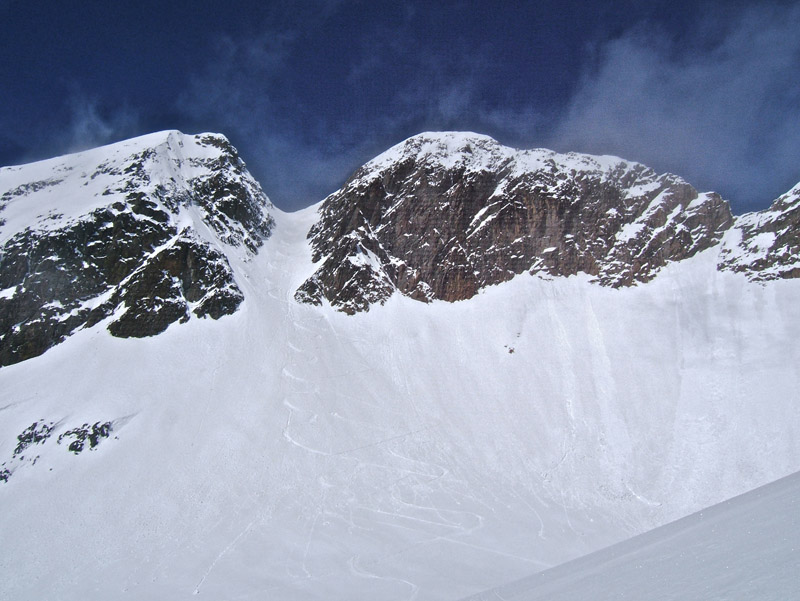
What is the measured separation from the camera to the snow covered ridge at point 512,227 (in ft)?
196

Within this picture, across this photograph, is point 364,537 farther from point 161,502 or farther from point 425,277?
point 425,277

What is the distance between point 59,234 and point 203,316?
1851cm

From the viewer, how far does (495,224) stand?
64.4 meters

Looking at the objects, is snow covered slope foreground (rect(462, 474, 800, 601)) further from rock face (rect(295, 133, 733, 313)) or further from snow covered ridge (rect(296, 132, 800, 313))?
snow covered ridge (rect(296, 132, 800, 313))

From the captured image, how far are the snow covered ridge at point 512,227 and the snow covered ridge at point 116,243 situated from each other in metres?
11.4

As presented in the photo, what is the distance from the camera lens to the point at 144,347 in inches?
1914

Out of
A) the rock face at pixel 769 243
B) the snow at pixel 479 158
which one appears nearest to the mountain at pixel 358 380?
the rock face at pixel 769 243

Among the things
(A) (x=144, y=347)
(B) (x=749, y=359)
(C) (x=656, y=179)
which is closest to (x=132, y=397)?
(A) (x=144, y=347)

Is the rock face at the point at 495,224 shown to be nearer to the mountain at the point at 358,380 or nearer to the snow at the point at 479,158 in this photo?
the snow at the point at 479,158

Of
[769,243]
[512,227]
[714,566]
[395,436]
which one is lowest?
[714,566]

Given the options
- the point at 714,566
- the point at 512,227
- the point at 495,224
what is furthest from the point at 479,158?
the point at 714,566

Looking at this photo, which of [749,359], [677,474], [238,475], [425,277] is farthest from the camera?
[425,277]

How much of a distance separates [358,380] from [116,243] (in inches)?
1197

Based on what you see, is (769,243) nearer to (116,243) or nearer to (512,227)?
(512,227)
